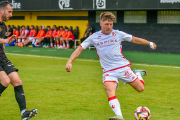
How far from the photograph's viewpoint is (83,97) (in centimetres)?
891

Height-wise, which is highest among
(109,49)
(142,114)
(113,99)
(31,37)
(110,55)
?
(109,49)

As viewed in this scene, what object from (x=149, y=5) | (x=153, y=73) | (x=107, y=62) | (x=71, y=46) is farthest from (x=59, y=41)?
(x=107, y=62)

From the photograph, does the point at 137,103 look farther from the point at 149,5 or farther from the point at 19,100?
the point at 149,5

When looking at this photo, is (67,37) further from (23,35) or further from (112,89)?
(112,89)

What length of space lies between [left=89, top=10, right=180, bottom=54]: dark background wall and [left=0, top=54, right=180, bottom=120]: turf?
9759 millimetres

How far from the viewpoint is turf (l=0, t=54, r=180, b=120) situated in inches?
280

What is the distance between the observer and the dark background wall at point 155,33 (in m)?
23.2

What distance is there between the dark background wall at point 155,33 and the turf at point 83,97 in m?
9.76

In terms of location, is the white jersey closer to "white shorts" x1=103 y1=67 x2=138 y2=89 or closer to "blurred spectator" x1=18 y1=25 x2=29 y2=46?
"white shorts" x1=103 y1=67 x2=138 y2=89

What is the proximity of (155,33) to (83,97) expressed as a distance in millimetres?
16154

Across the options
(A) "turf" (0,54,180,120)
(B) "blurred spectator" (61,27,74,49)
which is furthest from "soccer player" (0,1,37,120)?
(B) "blurred spectator" (61,27,74,49)

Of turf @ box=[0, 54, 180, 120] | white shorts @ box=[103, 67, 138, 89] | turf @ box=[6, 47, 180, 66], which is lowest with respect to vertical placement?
turf @ box=[6, 47, 180, 66]

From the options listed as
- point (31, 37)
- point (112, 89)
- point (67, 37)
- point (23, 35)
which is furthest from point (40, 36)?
point (112, 89)

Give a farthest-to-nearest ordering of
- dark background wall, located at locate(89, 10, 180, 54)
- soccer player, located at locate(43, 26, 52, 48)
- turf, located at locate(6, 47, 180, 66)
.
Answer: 1. soccer player, located at locate(43, 26, 52, 48)
2. dark background wall, located at locate(89, 10, 180, 54)
3. turf, located at locate(6, 47, 180, 66)
